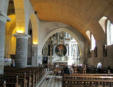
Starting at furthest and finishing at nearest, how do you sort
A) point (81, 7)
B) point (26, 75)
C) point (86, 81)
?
1. point (81, 7)
2. point (26, 75)
3. point (86, 81)

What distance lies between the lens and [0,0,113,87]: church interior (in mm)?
6289

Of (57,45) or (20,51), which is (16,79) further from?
(57,45)

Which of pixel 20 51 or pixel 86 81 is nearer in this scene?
pixel 86 81

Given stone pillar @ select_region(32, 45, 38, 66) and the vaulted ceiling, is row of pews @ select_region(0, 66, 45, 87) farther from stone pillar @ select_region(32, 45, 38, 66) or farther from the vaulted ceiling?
stone pillar @ select_region(32, 45, 38, 66)

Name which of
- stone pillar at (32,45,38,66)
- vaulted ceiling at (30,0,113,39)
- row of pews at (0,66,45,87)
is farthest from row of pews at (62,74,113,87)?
stone pillar at (32,45,38,66)

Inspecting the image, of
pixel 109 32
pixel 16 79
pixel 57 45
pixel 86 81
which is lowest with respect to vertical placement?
pixel 86 81

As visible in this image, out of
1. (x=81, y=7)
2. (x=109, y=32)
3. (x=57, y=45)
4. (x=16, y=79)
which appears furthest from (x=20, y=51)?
(x=57, y=45)

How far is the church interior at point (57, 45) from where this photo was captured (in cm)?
629

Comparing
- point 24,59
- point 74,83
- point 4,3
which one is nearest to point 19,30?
point 24,59

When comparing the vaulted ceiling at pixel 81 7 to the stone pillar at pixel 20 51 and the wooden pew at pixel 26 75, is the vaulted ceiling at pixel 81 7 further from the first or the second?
the wooden pew at pixel 26 75

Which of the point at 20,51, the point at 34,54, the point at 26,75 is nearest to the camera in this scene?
the point at 26,75

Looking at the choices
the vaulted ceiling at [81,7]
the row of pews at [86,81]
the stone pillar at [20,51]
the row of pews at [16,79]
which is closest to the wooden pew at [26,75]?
the row of pews at [16,79]

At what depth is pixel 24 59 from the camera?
37.0ft

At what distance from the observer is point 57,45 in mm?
27172
